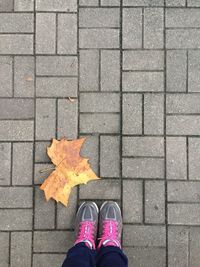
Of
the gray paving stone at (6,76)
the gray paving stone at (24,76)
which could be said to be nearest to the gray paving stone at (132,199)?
the gray paving stone at (24,76)

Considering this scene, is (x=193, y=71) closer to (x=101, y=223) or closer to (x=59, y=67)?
(x=59, y=67)

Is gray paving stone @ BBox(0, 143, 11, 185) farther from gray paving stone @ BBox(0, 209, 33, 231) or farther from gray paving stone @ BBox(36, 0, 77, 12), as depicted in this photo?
gray paving stone @ BBox(36, 0, 77, 12)

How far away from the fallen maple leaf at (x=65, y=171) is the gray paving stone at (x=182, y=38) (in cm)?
100

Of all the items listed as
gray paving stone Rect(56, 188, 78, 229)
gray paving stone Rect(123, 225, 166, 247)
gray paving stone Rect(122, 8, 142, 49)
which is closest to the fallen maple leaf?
gray paving stone Rect(56, 188, 78, 229)

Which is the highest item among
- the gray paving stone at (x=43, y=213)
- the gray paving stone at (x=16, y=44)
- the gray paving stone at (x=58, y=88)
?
the gray paving stone at (x=16, y=44)

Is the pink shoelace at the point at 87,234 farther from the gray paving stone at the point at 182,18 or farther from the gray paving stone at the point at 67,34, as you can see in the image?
the gray paving stone at the point at 182,18

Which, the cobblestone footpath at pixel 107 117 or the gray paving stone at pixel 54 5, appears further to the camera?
the gray paving stone at pixel 54 5

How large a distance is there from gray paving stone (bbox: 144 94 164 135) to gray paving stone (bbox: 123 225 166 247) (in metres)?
0.69

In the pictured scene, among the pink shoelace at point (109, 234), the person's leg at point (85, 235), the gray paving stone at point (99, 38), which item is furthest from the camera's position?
the gray paving stone at point (99, 38)

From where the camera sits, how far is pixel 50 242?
10.5 ft

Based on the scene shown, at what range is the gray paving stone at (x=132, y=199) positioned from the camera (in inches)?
126

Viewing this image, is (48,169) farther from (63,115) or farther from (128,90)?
(128,90)

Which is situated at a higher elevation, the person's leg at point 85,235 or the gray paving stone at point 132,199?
the gray paving stone at point 132,199

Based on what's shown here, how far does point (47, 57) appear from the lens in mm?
3287
